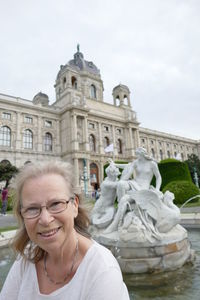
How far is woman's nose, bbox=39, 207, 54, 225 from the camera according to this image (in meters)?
1.07

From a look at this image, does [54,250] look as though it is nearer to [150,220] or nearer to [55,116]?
[150,220]

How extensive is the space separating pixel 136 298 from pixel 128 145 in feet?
125

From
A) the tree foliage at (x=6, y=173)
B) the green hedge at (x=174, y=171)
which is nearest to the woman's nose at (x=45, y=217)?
the green hedge at (x=174, y=171)

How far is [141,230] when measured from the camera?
3.77m

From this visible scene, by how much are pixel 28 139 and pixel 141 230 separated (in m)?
30.3

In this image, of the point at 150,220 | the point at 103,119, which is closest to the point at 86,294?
the point at 150,220

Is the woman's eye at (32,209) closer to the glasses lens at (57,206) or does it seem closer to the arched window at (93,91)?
the glasses lens at (57,206)

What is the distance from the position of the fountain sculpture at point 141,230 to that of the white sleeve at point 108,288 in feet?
9.37

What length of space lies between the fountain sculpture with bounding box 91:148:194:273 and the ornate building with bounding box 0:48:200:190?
19.1 m

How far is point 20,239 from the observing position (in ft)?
4.52

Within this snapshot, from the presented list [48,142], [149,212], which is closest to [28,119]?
[48,142]

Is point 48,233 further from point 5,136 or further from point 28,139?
point 28,139

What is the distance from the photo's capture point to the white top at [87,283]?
910mm

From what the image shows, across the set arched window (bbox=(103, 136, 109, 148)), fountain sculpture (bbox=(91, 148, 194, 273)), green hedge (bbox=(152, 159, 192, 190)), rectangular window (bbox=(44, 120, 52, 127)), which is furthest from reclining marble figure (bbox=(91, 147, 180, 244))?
arched window (bbox=(103, 136, 109, 148))
